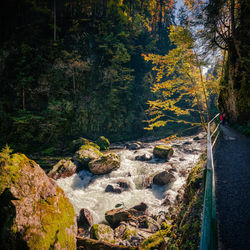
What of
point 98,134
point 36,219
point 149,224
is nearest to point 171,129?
point 98,134

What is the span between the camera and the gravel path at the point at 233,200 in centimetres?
163

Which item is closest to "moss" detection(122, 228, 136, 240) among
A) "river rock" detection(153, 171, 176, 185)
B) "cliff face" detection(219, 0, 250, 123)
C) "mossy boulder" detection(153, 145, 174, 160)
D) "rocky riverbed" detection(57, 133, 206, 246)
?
"rocky riverbed" detection(57, 133, 206, 246)

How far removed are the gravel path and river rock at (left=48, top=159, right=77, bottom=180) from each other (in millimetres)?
8580

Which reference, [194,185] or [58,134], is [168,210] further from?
[58,134]

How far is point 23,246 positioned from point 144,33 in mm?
30356

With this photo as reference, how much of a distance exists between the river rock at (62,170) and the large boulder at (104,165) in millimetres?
1301

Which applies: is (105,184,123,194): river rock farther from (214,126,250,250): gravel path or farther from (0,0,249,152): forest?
(0,0,249,152): forest

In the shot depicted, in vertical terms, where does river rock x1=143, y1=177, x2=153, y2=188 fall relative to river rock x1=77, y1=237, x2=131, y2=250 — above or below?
below

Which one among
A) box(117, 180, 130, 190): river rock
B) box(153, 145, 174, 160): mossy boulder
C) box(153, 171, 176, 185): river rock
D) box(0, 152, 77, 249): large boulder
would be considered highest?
box(0, 152, 77, 249): large boulder

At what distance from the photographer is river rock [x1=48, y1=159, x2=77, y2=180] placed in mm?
8492

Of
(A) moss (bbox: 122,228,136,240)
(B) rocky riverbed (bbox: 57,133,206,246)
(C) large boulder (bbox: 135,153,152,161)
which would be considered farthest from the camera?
(C) large boulder (bbox: 135,153,152,161)

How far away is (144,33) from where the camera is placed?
2492 cm

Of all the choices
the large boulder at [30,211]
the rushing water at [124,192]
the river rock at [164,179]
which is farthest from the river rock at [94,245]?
the river rock at [164,179]

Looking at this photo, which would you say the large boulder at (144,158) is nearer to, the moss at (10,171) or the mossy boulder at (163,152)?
the mossy boulder at (163,152)
